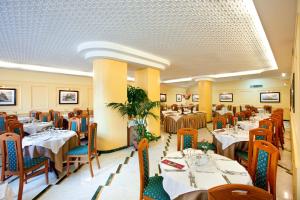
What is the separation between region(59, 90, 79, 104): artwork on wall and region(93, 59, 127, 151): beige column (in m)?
4.75

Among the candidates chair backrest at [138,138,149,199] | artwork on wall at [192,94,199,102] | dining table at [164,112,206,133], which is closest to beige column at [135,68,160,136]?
dining table at [164,112,206,133]

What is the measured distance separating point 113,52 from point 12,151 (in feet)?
10.0

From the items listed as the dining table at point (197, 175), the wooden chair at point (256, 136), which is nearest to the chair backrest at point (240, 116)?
the wooden chair at point (256, 136)

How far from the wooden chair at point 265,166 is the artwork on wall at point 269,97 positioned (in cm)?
1145

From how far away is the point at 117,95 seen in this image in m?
4.83

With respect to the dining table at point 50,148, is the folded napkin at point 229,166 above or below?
above

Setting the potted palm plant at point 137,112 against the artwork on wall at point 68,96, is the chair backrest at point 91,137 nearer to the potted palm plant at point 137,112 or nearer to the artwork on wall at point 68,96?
the potted palm plant at point 137,112

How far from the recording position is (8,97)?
269 inches

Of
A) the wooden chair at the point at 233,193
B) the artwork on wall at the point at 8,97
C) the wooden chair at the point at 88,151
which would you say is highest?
the artwork on wall at the point at 8,97

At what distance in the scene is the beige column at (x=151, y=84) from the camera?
19.2ft

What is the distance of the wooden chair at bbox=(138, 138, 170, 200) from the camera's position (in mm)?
1861

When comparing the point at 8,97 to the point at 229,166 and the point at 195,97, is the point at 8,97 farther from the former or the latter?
the point at 195,97

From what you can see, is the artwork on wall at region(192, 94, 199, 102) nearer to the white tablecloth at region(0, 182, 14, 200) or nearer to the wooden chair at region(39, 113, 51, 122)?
the wooden chair at region(39, 113, 51, 122)

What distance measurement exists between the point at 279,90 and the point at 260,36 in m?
9.52
